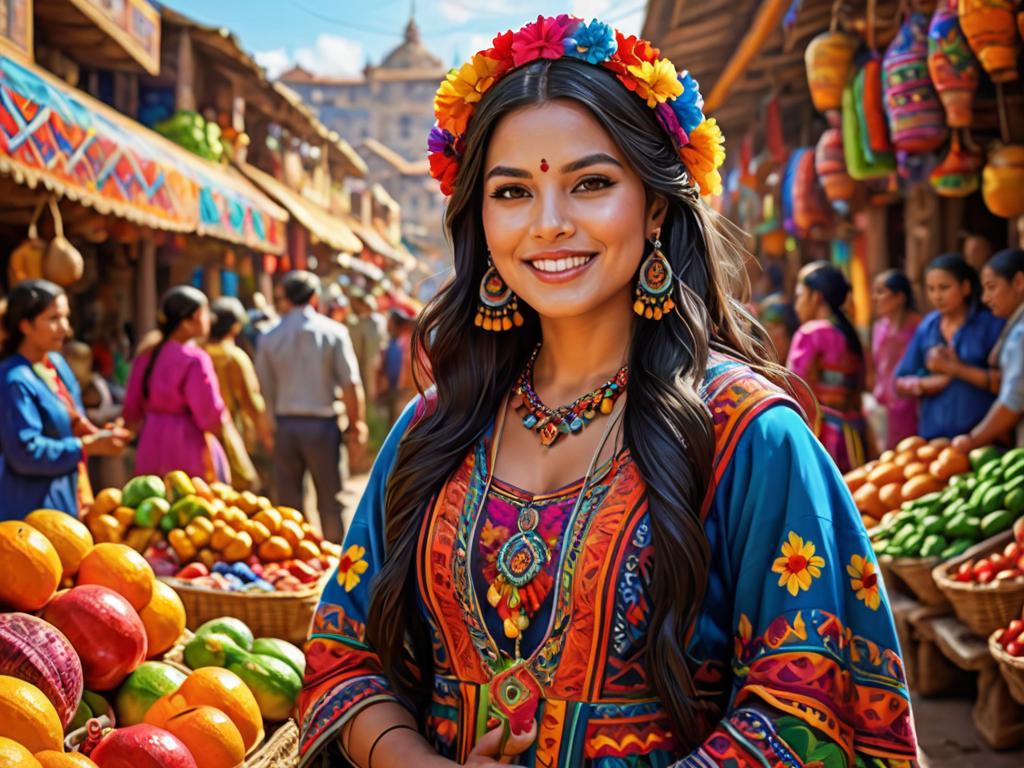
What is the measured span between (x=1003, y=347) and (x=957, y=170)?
1.25 meters

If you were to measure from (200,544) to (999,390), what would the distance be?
3.97 metres

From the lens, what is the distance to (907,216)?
7766 millimetres

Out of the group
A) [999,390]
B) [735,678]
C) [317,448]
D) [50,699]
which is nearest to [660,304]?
[735,678]

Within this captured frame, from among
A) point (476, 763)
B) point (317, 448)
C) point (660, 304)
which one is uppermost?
point (660, 304)

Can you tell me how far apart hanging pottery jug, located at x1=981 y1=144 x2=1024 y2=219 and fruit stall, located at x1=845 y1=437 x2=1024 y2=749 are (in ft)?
4.18

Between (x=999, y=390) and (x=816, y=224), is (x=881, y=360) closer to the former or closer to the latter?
(x=999, y=390)

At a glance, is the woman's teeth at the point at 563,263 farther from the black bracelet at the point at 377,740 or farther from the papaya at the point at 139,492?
the papaya at the point at 139,492

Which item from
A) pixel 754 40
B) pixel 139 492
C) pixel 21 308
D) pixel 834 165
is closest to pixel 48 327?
pixel 21 308

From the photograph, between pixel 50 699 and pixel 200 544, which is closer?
pixel 50 699

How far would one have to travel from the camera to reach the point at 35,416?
4488mm

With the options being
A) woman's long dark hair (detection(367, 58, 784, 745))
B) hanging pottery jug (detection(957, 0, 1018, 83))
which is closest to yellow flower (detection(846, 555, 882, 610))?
woman's long dark hair (detection(367, 58, 784, 745))

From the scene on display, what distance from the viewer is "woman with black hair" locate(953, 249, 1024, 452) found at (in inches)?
197

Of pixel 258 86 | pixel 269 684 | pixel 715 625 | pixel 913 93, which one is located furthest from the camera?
pixel 258 86

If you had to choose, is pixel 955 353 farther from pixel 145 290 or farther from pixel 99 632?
pixel 145 290
